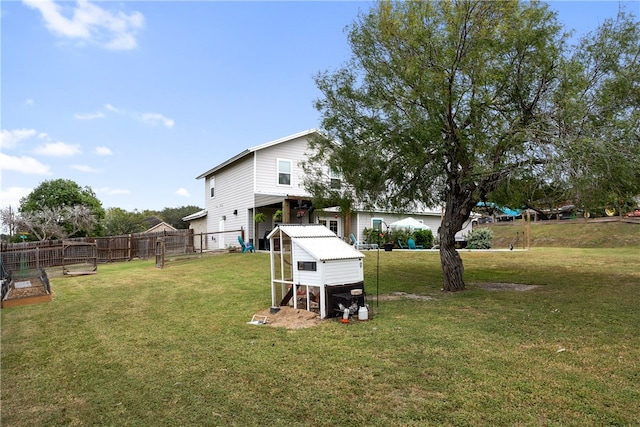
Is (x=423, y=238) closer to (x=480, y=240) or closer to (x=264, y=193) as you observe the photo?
(x=480, y=240)

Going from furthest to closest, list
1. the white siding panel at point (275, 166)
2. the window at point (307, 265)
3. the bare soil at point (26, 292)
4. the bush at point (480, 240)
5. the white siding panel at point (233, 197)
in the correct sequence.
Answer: the bush at point (480, 240)
the white siding panel at point (233, 197)
the white siding panel at point (275, 166)
the bare soil at point (26, 292)
the window at point (307, 265)

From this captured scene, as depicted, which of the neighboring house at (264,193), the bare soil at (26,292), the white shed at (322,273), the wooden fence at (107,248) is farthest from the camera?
the neighboring house at (264,193)

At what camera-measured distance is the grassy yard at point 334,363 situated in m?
3.49

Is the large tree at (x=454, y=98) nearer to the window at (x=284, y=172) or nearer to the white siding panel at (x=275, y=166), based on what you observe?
the white siding panel at (x=275, y=166)

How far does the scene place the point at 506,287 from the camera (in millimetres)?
9977

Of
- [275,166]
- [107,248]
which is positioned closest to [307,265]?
[275,166]

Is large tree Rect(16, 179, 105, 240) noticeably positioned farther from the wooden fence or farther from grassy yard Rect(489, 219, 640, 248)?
grassy yard Rect(489, 219, 640, 248)

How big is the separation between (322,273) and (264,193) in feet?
44.3

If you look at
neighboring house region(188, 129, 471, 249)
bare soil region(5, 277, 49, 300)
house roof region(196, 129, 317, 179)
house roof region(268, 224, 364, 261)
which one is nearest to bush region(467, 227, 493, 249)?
neighboring house region(188, 129, 471, 249)

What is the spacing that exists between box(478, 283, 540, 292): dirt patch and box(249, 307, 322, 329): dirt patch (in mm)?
5005

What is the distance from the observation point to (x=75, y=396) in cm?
400

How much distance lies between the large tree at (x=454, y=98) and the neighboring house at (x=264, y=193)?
8679mm

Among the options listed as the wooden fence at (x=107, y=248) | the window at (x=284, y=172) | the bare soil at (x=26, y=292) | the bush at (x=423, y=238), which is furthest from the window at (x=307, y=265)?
the bush at (x=423, y=238)

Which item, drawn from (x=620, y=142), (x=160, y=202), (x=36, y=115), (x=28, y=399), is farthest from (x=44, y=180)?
(x=620, y=142)
